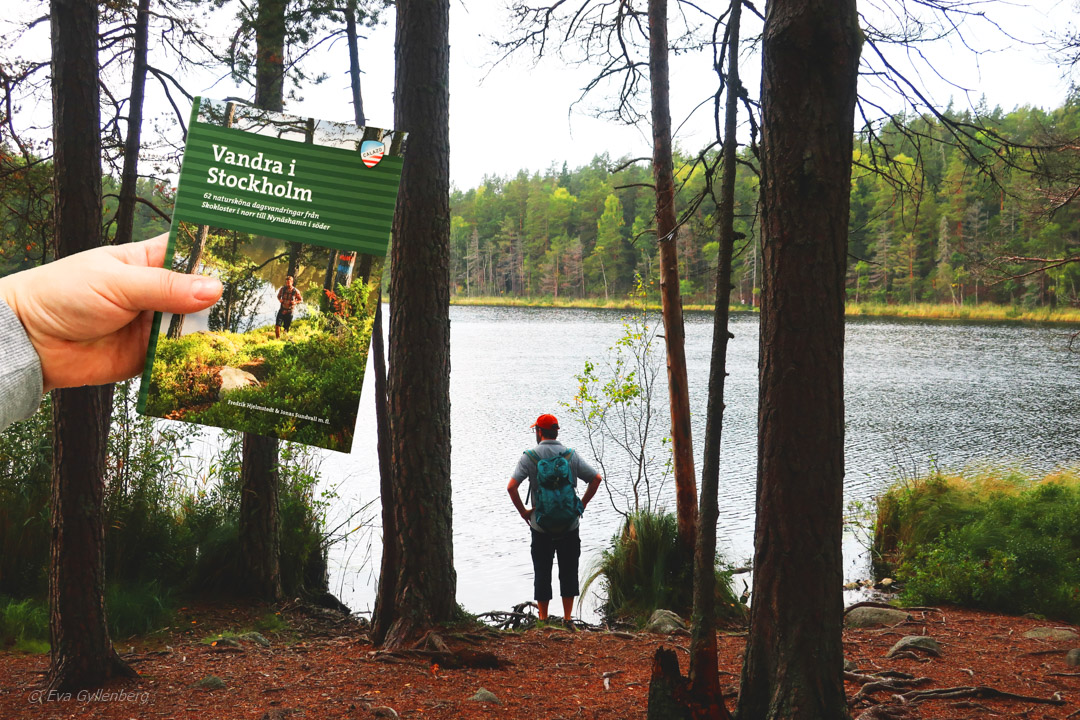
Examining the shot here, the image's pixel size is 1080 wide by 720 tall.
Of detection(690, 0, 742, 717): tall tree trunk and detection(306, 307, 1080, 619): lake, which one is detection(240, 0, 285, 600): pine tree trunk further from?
detection(690, 0, 742, 717): tall tree trunk

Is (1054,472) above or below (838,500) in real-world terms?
below

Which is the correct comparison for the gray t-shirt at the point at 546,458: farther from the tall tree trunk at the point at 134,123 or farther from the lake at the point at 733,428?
the tall tree trunk at the point at 134,123

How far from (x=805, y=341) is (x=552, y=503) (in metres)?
3.72

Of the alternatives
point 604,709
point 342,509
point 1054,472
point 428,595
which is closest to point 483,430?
point 342,509

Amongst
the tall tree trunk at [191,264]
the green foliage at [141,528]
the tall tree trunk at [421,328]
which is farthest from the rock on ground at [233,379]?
the green foliage at [141,528]

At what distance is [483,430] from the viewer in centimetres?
1631

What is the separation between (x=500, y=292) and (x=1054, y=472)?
61.6 meters

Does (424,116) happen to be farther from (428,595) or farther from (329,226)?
(329,226)

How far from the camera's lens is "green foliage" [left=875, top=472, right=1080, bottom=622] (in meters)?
6.71

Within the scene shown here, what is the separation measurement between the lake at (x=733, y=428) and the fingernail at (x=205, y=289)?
21.7ft

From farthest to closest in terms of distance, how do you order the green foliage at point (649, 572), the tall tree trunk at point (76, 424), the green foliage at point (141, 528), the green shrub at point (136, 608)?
the green foliage at point (649, 572)
the green foliage at point (141, 528)
the green shrub at point (136, 608)
the tall tree trunk at point (76, 424)

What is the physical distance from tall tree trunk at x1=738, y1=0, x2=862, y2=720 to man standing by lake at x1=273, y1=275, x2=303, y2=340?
204 centimetres

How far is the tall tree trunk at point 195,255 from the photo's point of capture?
1613 millimetres

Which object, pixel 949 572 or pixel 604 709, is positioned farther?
pixel 949 572
